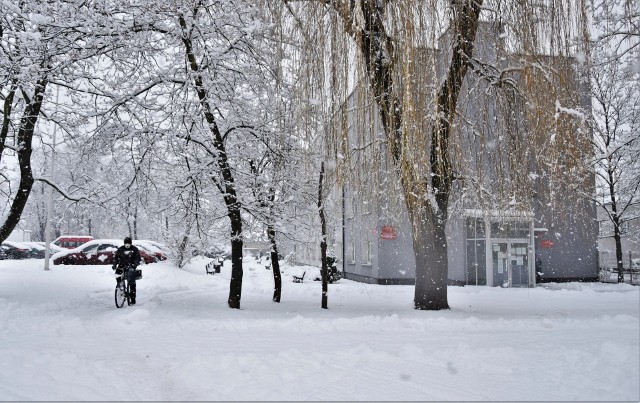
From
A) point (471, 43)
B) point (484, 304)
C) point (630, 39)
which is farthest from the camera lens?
point (484, 304)

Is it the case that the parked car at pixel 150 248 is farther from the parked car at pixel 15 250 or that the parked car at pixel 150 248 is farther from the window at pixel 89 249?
the parked car at pixel 15 250

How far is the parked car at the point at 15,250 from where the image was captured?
119ft

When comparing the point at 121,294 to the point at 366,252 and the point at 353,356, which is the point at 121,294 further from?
the point at 366,252

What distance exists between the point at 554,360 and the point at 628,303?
26.6 inches

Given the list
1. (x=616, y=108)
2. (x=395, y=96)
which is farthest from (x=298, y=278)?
(x=616, y=108)

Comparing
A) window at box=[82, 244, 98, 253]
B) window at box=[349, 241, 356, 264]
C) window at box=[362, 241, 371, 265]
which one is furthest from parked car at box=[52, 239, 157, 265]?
window at box=[362, 241, 371, 265]

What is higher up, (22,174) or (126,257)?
(22,174)

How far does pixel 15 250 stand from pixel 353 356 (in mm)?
38848

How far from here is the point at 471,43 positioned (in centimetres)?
736

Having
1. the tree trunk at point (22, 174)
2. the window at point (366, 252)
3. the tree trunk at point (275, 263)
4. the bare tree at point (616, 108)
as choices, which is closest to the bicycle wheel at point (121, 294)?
the tree trunk at point (22, 174)

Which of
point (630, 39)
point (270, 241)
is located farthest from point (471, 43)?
point (270, 241)

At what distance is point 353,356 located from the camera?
204 inches

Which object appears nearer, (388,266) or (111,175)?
(111,175)

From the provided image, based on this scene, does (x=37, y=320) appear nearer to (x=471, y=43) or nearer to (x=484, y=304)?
(x=484, y=304)
